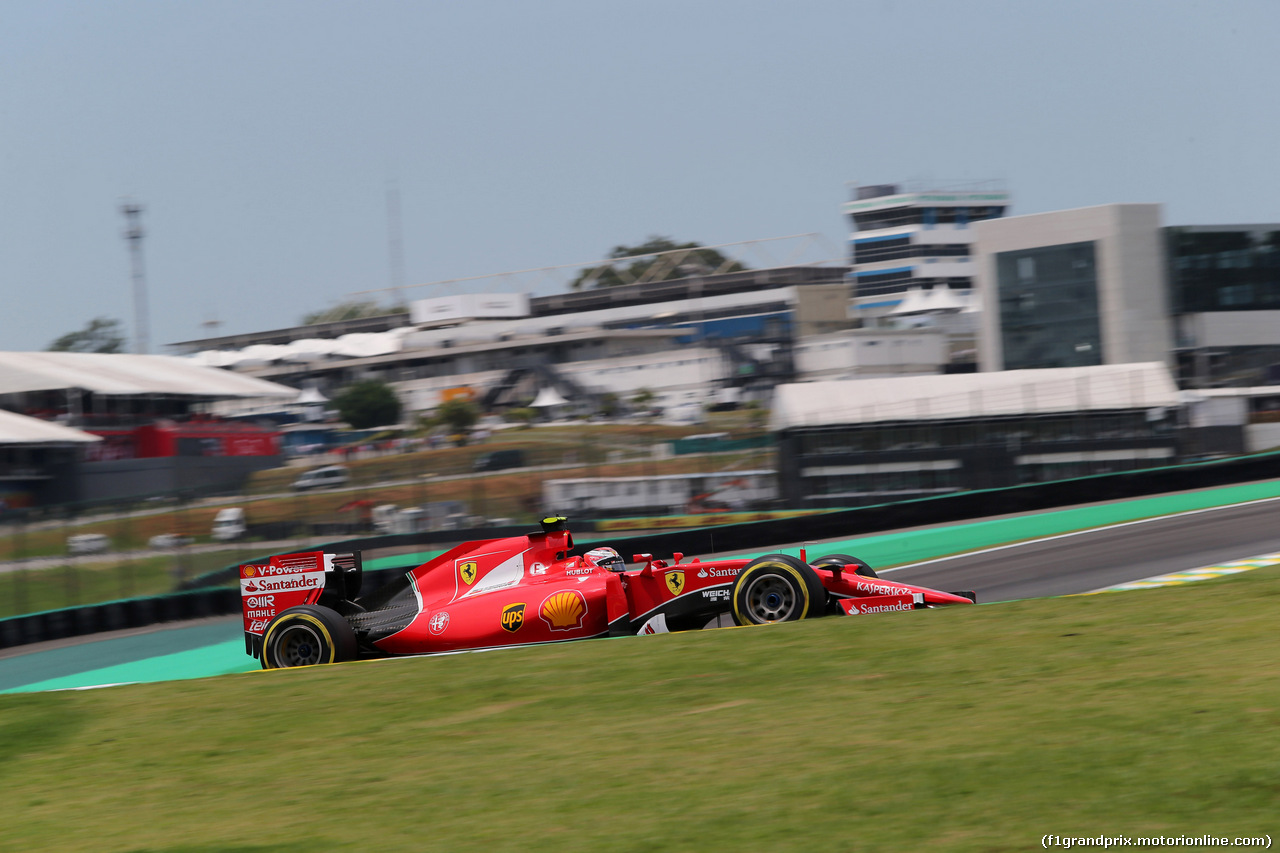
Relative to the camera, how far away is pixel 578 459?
76.6 ft

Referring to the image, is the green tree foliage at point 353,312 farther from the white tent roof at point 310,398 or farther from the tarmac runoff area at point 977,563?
the tarmac runoff area at point 977,563

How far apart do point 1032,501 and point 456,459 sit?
10.4m

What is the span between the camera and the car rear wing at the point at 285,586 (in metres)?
12.1

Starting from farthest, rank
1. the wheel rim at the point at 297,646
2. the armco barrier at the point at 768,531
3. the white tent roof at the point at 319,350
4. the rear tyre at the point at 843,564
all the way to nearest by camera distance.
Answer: the white tent roof at the point at 319,350
the armco barrier at the point at 768,531
the wheel rim at the point at 297,646
the rear tyre at the point at 843,564

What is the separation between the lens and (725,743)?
20.6 ft

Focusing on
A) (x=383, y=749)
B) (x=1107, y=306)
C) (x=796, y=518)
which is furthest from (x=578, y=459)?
(x=1107, y=306)

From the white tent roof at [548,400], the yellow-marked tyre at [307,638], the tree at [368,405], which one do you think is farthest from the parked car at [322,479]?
the tree at [368,405]

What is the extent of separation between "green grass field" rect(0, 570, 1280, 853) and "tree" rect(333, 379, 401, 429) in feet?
230

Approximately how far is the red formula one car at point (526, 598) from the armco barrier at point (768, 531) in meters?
6.19

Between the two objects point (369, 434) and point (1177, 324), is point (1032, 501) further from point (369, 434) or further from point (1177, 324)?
point (369, 434)

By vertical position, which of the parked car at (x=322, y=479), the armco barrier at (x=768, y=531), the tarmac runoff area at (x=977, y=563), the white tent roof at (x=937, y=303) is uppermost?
the white tent roof at (x=937, y=303)

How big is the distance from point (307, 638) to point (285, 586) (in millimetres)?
773

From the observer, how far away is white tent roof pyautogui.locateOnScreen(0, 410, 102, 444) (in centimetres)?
4328

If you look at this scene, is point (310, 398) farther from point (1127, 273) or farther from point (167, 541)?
point (167, 541)
